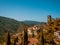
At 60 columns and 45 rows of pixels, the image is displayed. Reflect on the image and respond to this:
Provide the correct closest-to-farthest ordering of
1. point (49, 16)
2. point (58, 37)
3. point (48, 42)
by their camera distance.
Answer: point (48, 42), point (58, 37), point (49, 16)

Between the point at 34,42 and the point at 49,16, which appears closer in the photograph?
the point at 34,42

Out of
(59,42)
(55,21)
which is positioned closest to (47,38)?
(59,42)

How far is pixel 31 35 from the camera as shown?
234 feet

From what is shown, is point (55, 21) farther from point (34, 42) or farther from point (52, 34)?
point (34, 42)

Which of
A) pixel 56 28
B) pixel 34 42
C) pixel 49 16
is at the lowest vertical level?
pixel 34 42

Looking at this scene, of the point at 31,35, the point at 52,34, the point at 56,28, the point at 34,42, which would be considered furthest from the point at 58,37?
the point at 31,35

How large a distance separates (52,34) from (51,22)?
1080 centimetres

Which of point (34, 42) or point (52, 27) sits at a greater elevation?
point (52, 27)

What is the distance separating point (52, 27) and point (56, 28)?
2.26 m

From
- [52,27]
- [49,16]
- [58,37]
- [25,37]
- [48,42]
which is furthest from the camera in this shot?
[49,16]

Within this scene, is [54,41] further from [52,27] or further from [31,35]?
[31,35]

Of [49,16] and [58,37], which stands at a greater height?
[49,16]

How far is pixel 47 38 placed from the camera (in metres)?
58.8

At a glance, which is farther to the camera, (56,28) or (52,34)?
(56,28)
